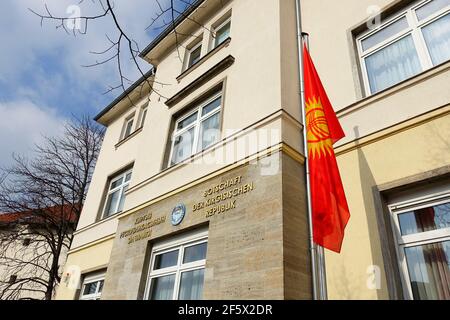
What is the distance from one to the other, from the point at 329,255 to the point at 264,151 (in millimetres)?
1778

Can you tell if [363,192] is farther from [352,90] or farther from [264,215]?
[352,90]

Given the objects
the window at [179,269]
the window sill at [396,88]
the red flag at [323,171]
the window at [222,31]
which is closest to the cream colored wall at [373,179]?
the red flag at [323,171]

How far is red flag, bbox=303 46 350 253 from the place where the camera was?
4.05 meters

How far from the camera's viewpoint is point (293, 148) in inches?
208

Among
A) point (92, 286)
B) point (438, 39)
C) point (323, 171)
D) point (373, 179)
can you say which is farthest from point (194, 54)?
point (92, 286)

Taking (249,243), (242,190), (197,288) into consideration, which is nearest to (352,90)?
(242,190)

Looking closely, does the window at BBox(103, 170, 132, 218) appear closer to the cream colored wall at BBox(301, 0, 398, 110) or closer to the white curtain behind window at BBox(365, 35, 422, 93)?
the cream colored wall at BBox(301, 0, 398, 110)

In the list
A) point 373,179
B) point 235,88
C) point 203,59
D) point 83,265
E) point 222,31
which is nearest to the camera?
point 373,179

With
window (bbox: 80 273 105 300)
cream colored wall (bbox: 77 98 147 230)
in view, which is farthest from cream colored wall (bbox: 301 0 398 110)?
window (bbox: 80 273 105 300)

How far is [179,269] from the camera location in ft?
19.0

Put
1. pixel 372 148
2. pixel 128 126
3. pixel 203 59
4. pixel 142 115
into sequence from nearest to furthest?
pixel 372 148 → pixel 203 59 → pixel 142 115 → pixel 128 126

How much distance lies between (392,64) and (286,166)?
2577 millimetres

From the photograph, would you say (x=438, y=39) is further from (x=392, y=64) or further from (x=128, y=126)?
(x=128, y=126)

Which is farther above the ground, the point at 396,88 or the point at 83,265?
the point at 396,88
